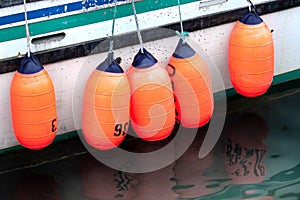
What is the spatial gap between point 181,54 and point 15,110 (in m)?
1.44

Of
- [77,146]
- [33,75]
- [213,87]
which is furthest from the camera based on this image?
[213,87]

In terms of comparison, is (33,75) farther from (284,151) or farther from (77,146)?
(284,151)

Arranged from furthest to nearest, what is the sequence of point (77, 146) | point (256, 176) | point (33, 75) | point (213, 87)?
point (213, 87) → point (77, 146) → point (256, 176) → point (33, 75)

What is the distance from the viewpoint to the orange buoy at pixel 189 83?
541cm

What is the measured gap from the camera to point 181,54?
5426 millimetres

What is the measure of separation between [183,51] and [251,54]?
62cm

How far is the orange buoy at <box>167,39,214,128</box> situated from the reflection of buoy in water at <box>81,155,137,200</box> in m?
0.74

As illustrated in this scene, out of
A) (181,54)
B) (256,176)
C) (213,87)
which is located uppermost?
(181,54)

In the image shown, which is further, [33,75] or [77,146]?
[77,146]

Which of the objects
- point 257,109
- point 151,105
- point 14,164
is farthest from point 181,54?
point 14,164

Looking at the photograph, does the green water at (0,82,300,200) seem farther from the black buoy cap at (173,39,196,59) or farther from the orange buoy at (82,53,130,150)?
the black buoy cap at (173,39,196,59)

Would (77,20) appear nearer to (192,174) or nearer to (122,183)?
(122,183)

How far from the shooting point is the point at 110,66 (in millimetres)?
5125

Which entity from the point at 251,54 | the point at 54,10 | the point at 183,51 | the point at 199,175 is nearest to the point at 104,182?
the point at 199,175
